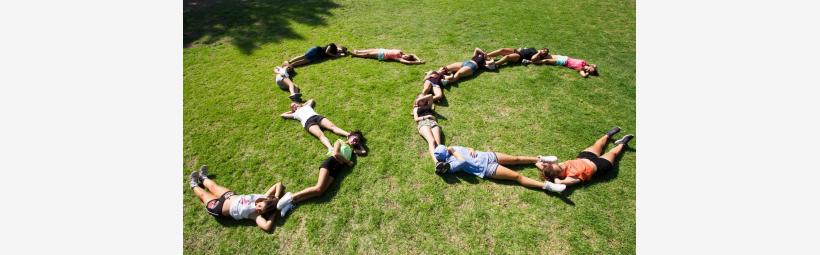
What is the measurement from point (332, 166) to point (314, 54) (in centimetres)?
503

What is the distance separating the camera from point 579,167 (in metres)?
6.45

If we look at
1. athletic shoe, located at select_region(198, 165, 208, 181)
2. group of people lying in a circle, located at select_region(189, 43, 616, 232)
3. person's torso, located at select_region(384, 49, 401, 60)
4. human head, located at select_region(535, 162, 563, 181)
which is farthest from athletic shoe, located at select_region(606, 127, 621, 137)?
athletic shoe, located at select_region(198, 165, 208, 181)

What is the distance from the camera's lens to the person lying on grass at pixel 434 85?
27.9 feet

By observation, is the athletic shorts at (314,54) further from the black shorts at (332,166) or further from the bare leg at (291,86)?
the black shorts at (332,166)

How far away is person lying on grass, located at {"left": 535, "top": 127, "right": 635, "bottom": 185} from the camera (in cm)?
635

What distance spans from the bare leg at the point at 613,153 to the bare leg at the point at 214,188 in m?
7.06

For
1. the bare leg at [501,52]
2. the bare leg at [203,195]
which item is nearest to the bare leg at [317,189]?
the bare leg at [203,195]

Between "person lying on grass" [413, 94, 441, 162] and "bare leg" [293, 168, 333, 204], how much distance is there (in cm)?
200

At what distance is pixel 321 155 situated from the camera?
7.18m

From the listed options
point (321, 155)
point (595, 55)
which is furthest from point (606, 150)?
point (321, 155)

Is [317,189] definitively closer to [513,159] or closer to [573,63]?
[513,159]

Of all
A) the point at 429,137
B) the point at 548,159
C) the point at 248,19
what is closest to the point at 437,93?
the point at 429,137

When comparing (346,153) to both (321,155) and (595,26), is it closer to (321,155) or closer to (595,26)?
(321,155)

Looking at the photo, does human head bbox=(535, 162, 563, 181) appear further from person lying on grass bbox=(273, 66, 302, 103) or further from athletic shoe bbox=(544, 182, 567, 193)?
person lying on grass bbox=(273, 66, 302, 103)
